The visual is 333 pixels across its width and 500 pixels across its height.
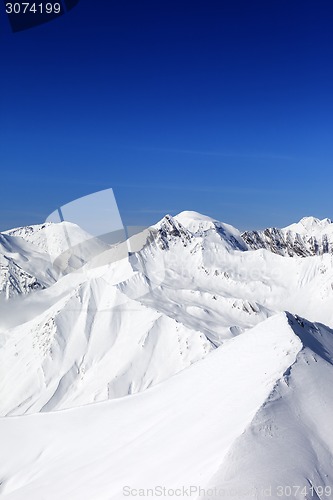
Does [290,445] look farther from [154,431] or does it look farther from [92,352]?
[92,352]

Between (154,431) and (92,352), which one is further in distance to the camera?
(92,352)

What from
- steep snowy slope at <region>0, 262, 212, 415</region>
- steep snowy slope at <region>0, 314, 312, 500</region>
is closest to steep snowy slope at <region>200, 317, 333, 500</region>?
steep snowy slope at <region>0, 314, 312, 500</region>

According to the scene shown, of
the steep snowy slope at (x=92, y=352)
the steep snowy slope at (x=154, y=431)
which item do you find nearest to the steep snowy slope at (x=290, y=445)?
the steep snowy slope at (x=154, y=431)

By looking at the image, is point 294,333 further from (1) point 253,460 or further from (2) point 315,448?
(1) point 253,460

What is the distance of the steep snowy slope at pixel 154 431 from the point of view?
22047mm

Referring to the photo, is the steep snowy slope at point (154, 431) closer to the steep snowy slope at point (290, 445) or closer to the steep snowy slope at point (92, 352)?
→ the steep snowy slope at point (290, 445)

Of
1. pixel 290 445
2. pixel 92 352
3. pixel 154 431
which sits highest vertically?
pixel 290 445

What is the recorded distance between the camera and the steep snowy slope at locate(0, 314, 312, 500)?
22047 mm

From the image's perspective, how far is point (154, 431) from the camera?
92.3 feet

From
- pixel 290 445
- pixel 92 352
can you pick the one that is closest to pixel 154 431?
pixel 290 445

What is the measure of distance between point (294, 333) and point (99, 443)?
16.3 m

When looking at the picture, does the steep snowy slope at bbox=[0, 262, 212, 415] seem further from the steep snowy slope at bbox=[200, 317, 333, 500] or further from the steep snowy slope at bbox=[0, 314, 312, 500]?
the steep snowy slope at bbox=[200, 317, 333, 500]

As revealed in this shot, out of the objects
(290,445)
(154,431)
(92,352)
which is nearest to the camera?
(290,445)

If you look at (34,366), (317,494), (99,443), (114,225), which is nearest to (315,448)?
(317,494)
